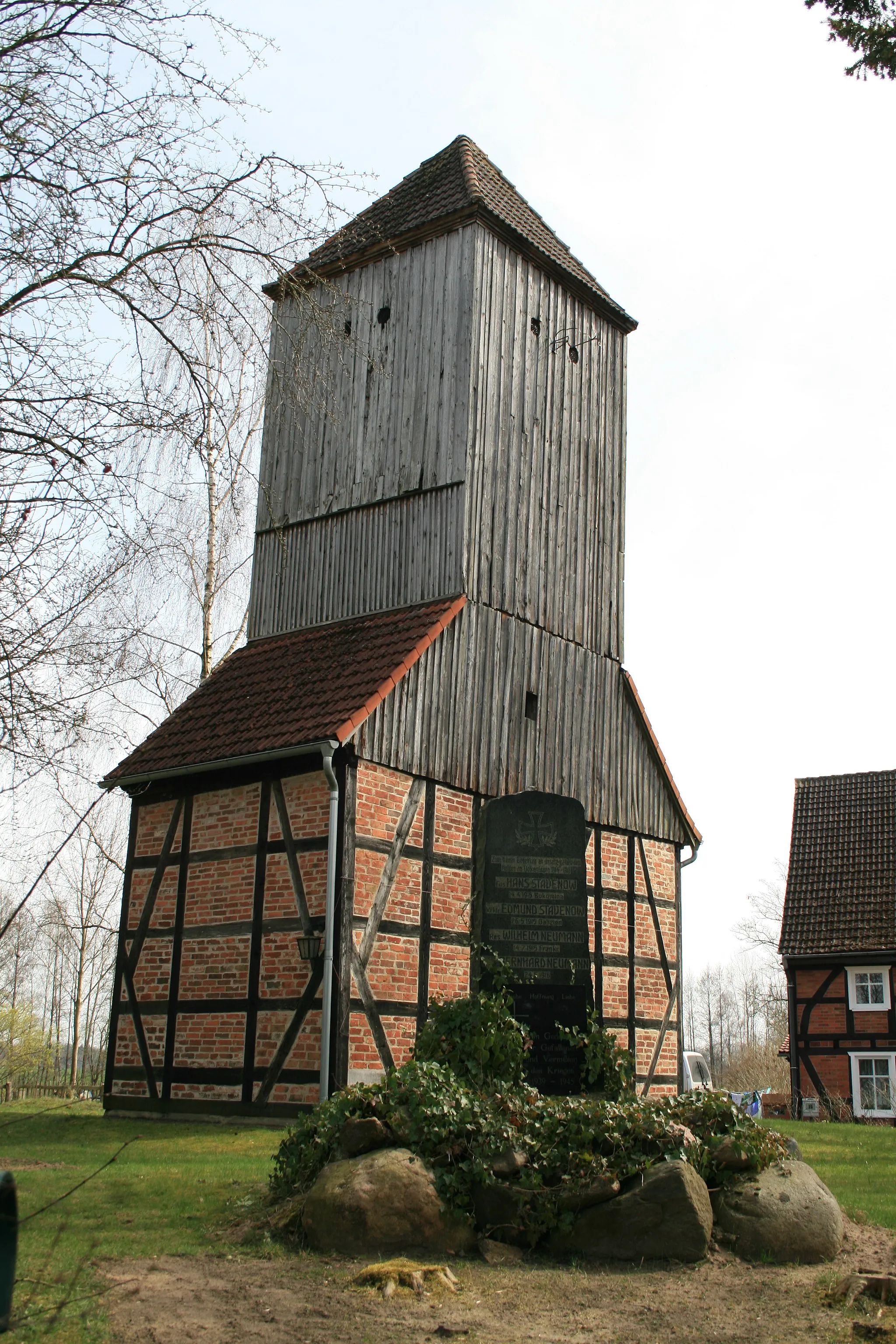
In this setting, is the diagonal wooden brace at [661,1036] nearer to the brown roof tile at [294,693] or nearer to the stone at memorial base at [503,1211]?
the brown roof tile at [294,693]

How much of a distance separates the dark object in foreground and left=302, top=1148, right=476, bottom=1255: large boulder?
320 centimetres

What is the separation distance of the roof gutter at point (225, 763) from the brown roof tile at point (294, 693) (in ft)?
0.08

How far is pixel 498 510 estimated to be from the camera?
14555 millimetres

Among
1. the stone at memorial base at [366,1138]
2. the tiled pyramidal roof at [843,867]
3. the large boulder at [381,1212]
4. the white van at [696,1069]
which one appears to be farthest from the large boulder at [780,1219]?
the tiled pyramidal roof at [843,867]

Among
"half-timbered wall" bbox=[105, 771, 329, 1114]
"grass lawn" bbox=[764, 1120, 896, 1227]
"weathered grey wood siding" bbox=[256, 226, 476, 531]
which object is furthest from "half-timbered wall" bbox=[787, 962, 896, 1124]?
A: "half-timbered wall" bbox=[105, 771, 329, 1114]

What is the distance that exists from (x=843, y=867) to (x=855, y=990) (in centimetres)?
259

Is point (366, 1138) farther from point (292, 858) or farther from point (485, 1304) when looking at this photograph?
point (292, 858)

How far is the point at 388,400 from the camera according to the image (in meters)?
15.2

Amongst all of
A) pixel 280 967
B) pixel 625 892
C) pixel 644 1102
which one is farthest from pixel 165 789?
pixel 644 1102

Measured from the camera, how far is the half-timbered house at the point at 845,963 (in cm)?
2338

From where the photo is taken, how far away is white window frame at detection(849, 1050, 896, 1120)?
23.0 m

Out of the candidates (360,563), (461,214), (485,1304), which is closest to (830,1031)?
(360,563)

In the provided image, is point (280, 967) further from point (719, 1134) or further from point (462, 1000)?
point (719, 1134)

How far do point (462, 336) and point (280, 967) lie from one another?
25.0 feet
